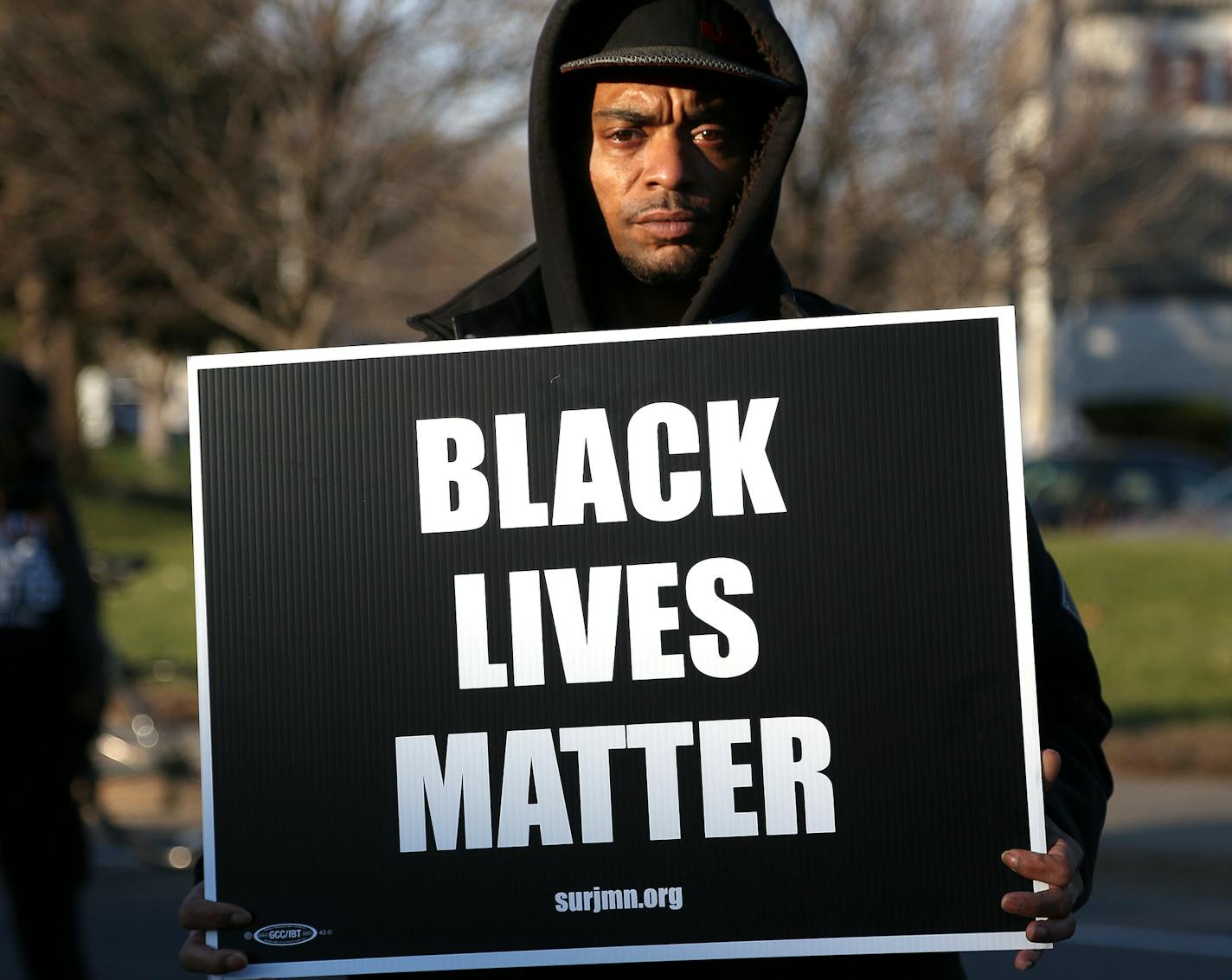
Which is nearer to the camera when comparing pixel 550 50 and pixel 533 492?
pixel 533 492

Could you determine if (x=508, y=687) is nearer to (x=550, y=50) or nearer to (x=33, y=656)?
(x=550, y=50)

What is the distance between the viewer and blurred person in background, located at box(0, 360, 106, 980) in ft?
16.5

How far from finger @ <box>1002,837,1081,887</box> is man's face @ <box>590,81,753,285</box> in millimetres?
877

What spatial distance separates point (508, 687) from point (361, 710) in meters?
0.19

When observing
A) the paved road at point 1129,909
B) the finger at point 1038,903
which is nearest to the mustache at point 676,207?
the finger at point 1038,903

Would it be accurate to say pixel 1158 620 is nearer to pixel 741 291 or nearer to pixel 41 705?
pixel 41 705

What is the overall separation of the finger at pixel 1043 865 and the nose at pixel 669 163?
3.17 feet

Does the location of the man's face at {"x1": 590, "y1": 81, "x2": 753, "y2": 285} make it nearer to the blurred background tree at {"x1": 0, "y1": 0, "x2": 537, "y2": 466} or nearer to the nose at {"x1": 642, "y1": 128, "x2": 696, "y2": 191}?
the nose at {"x1": 642, "y1": 128, "x2": 696, "y2": 191}

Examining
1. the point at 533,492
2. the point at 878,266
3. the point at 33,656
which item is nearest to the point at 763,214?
the point at 533,492

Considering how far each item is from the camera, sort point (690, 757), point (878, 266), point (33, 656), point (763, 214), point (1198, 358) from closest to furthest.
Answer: point (690, 757) < point (763, 214) < point (33, 656) < point (878, 266) < point (1198, 358)

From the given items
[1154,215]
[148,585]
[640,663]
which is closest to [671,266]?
[640,663]

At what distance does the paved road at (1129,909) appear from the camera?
6.74 m

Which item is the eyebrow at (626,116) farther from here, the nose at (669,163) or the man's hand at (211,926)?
the man's hand at (211,926)

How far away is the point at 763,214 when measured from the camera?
8.04 ft
